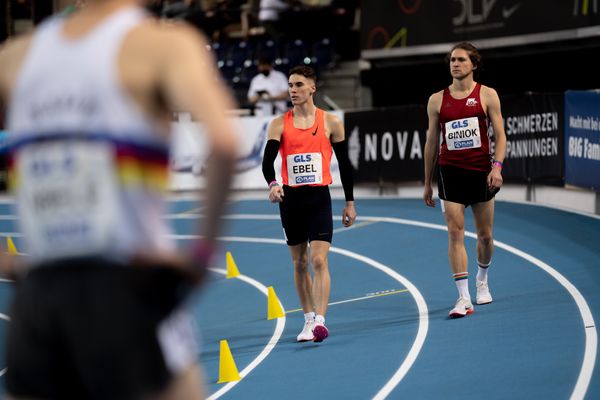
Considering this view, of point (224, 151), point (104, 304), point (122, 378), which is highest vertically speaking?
point (224, 151)

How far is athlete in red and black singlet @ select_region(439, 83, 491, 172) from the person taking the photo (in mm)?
8938

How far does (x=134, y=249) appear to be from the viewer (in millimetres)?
2574

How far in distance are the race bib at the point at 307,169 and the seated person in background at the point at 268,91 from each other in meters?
11.1

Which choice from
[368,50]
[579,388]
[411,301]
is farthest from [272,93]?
[579,388]

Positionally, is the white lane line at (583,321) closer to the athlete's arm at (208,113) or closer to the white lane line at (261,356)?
the white lane line at (261,356)

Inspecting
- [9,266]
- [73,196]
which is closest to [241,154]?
[9,266]

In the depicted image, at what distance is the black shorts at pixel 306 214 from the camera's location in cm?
852

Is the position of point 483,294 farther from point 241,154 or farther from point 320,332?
point 241,154

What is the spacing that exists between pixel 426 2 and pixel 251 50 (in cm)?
486

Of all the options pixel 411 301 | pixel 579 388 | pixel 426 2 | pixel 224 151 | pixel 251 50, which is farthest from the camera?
pixel 251 50

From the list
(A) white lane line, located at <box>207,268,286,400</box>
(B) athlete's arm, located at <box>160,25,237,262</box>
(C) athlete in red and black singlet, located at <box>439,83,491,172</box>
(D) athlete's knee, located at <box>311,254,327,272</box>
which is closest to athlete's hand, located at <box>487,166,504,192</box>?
(C) athlete in red and black singlet, located at <box>439,83,491,172</box>

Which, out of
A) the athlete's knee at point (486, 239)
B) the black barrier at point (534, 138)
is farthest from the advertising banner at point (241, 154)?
the athlete's knee at point (486, 239)

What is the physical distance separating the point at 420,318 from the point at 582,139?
5112 millimetres

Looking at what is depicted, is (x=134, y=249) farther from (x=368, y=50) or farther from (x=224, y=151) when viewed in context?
(x=368, y=50)
